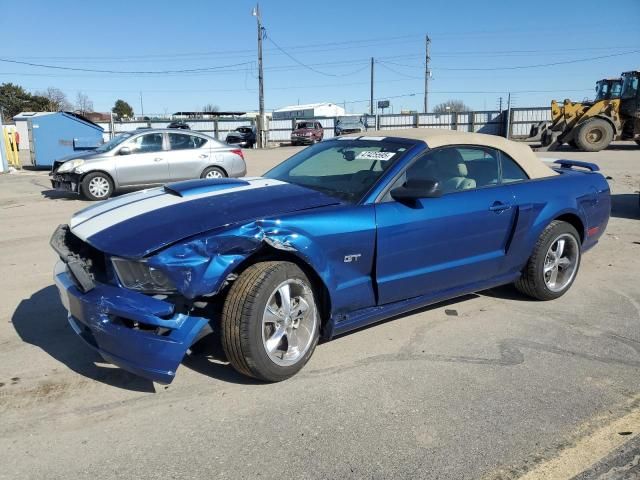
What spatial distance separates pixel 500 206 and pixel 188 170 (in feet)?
28.3

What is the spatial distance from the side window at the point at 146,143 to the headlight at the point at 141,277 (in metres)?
8.98

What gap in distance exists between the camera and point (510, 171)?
4.57 metres

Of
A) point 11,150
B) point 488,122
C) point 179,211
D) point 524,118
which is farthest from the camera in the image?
point 488,122

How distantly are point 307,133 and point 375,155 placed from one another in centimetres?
3415

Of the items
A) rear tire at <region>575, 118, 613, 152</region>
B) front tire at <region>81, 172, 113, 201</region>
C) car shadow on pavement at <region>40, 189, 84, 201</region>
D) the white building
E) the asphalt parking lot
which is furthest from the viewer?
the white building

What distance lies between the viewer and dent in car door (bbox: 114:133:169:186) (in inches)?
440

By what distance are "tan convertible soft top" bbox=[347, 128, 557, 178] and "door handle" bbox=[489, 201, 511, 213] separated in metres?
0.55

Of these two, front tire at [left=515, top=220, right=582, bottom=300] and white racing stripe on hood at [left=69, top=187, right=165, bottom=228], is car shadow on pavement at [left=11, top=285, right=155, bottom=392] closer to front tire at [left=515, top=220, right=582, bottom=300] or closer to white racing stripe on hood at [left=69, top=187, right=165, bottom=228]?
white racing stripe on hood at [left=69, top=187, right=165, bottom=228]

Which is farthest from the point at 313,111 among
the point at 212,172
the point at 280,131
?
the point at 212,172

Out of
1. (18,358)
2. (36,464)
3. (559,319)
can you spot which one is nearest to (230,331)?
(36,464)

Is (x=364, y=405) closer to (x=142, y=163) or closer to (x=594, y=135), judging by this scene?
(x=142, y=163)

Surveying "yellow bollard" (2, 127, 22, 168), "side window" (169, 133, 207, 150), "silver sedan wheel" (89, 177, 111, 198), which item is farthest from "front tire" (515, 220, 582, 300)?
"yellow bollard" (2, 127, 22, 168)

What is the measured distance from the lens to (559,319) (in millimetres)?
4449

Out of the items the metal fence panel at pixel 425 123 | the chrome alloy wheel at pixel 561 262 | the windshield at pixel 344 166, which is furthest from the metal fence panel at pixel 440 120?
the windshield at pixel 344 166
